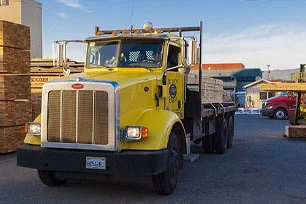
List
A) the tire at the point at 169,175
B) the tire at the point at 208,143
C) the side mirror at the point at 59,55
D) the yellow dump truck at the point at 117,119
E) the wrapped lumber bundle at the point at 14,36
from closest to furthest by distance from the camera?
the yellow dump truck at the point at 117,119, the tire at the point at 169,175, the side mirror at the point at 59,55, the wrapped lumber bundle at the point at 14,36, the tire at the point at 208,143

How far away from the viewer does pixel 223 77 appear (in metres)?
53.4

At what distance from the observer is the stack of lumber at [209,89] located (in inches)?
345

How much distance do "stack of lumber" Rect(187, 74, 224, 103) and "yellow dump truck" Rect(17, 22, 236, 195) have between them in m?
1.45

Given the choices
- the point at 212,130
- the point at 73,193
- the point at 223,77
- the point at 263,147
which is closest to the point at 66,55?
the point at 73,193

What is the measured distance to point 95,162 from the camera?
5.76 meters

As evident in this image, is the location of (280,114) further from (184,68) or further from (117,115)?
(117,115)

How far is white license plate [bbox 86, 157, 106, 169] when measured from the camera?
573cm

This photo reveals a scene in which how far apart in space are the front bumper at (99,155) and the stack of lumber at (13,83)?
15.8 feet

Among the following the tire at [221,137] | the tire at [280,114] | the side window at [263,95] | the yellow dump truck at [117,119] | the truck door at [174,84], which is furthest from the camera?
the side window at [263,95]

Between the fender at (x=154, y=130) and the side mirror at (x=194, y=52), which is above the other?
the side mirror at (x=194, y=52)

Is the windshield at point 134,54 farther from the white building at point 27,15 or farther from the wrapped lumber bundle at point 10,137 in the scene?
the white building at point 27,15

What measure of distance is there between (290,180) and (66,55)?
15.9 feet

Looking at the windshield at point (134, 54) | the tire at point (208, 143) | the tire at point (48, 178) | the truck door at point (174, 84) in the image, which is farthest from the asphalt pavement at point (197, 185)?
the windshield at point (134, 54)

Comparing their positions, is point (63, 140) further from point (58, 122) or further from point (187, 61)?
point (187, 61)
